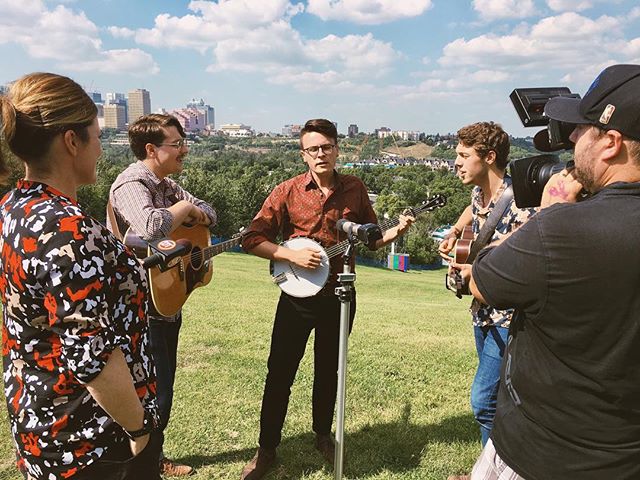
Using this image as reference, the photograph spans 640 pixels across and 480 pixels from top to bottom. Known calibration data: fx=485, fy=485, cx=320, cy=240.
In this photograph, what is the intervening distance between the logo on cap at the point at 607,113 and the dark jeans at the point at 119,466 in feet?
7.00

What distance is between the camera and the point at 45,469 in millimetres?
1868

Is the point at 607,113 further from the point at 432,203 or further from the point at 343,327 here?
the point at 432,203

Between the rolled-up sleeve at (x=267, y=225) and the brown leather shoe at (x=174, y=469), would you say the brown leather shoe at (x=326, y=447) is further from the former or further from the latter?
the rolled-up sleeve at (x=267, y=225)

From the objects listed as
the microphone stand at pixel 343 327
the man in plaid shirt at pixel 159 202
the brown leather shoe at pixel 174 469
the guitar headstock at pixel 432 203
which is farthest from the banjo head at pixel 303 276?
the brown leather shoe at pixel 174 469

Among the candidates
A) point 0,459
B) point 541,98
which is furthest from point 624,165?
point 0,459

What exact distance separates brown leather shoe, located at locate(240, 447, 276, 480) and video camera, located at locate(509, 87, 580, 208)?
287cm

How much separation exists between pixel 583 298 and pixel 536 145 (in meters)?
0.94

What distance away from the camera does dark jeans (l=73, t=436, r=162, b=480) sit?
1.89 meters

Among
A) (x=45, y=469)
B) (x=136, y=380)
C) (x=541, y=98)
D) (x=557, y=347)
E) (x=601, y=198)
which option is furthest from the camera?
(x=541, y=98)

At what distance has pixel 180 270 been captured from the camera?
3617mm

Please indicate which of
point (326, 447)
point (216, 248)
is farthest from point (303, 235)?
point (326, 447)

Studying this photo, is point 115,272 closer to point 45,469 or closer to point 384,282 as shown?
point 45,469

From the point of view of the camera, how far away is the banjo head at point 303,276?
148 inches

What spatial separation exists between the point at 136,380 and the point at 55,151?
0.95m
